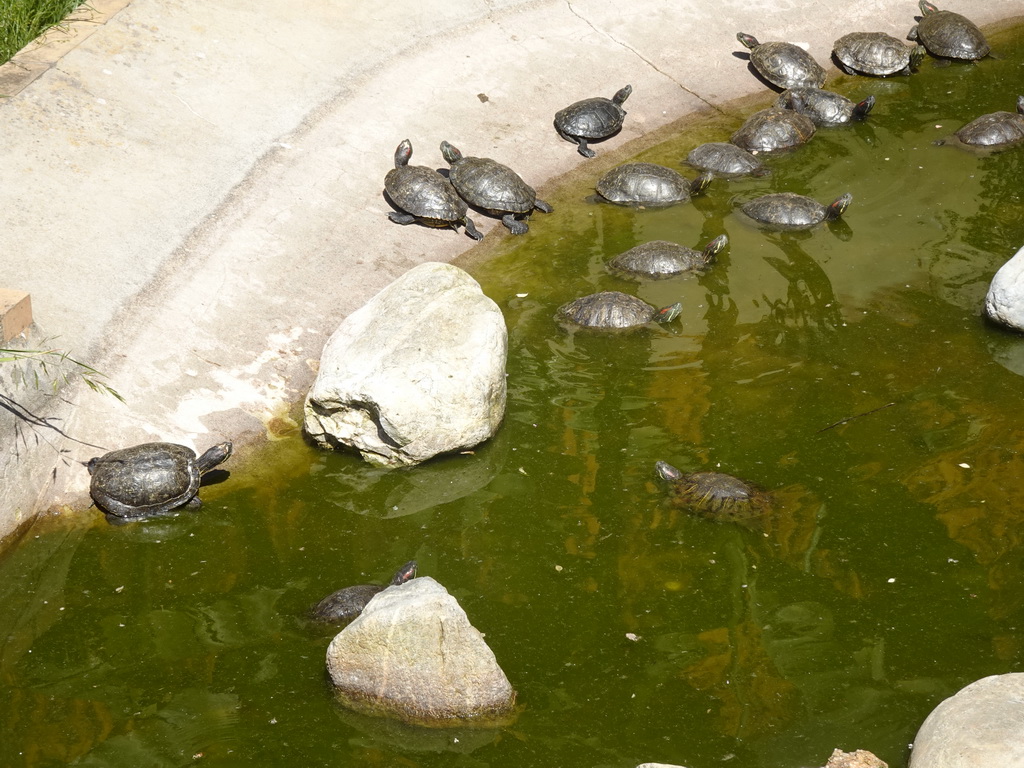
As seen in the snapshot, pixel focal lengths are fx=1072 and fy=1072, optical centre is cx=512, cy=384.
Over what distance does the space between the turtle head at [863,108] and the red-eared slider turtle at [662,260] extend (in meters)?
3.00

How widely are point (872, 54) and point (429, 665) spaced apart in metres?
8.50

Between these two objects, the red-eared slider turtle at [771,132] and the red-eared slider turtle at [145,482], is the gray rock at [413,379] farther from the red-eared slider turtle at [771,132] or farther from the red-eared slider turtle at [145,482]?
the red-eared slider turtle at [771,132]

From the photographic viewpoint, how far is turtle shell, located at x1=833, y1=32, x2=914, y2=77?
418 inches

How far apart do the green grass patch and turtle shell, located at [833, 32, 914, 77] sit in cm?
721

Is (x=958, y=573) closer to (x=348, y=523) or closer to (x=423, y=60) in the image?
(x=348, y=523)

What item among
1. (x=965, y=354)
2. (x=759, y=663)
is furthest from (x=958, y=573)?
(x=965, y=354)

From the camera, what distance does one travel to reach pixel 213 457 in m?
5.96

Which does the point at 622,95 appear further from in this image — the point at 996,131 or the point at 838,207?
the point at 996,131

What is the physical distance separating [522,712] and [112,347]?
3.49 metres

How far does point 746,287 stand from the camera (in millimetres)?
7582

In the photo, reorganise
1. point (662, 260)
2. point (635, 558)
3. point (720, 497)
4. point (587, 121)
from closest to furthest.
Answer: point (635, 558) < point (720, 497) < point (662, 260) < point (587, 121)

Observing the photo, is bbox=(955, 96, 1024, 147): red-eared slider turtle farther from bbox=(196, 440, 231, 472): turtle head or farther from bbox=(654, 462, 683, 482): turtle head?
bbox=(196, 440, 231, 472): turtle head

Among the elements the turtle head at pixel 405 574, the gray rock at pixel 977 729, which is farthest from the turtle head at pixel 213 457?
the gray rock at pixel 977 729

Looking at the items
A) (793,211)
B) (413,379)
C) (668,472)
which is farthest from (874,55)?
(413,379)
